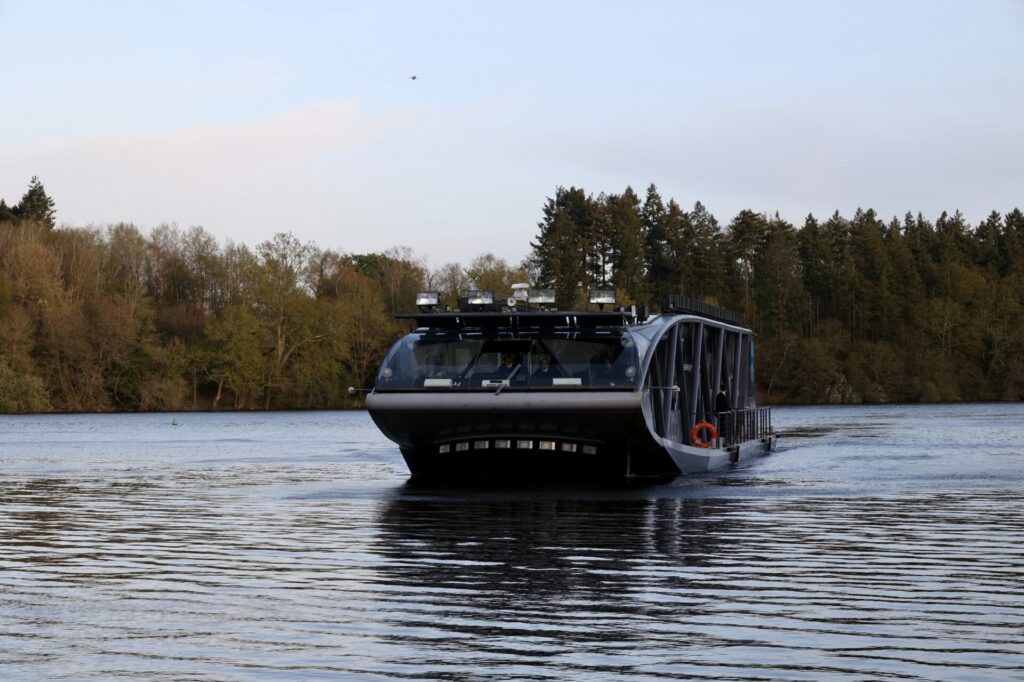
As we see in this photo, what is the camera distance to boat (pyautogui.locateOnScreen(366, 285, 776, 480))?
86.5ft

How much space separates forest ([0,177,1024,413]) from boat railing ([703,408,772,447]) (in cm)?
6419

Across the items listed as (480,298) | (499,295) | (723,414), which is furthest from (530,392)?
(499,295)

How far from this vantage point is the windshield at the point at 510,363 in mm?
26734

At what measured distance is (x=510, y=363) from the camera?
27.4m

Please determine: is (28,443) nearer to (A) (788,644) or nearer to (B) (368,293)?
(A) (788,644)

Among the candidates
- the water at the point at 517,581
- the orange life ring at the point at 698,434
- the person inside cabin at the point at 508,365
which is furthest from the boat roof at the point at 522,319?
the orange life ring at the point at 698,434

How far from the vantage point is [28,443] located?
57094 millimetres

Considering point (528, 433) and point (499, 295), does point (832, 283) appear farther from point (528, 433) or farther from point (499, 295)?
point (528, 433)

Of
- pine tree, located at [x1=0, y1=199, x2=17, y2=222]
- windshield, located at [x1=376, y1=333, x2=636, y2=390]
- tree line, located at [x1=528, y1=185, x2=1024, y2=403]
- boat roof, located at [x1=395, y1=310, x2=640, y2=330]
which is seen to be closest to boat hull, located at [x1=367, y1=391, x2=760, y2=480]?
windshield, located at [x1=376, y1=333, x2=636, y2=390]

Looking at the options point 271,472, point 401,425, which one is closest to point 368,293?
point 271,472

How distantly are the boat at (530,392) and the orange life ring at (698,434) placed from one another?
→ 7.73 ft

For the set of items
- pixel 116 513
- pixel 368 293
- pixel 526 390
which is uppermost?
pixel 368 293

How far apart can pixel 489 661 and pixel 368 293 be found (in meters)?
114

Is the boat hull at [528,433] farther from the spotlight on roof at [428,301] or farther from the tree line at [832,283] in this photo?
the tree line at [832,283]
